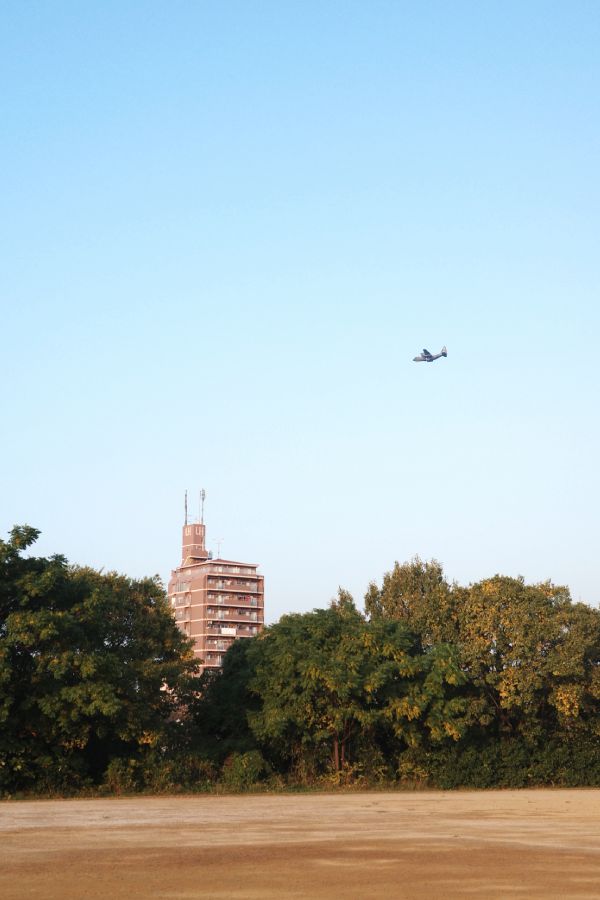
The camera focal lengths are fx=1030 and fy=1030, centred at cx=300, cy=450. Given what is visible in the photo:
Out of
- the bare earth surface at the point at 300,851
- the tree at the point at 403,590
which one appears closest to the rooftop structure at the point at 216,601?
the tree at the point at 403,590

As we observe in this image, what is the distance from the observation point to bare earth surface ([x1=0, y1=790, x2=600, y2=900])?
13.3m

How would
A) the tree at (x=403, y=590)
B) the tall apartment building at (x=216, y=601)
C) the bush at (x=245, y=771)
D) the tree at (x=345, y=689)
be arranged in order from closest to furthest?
the bush at (x=245, y=771), the tree at (x=345, y=689), the tree at (x=403, y=590), the tall apartment building at (x=216, y=601)

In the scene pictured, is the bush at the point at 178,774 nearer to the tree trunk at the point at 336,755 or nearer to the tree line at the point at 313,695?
the tree line at the point at 313,695

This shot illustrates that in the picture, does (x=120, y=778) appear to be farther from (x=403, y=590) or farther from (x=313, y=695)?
(x=403, y=590)

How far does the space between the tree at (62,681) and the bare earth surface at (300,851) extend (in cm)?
483

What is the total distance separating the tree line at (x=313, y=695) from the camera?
123ft

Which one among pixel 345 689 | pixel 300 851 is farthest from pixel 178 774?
pixel 300 851

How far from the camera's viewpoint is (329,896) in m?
12.6

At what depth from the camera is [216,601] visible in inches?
5861

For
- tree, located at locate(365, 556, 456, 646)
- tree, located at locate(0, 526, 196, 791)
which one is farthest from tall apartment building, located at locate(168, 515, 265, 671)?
tree, located at locate(0, 526, 196, 791)

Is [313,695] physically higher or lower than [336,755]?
higher

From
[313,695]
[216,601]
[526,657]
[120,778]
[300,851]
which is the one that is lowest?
[300,851]

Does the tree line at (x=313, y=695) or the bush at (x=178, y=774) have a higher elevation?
the tree line at (x=313, y=695)

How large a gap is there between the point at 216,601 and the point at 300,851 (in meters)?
132
